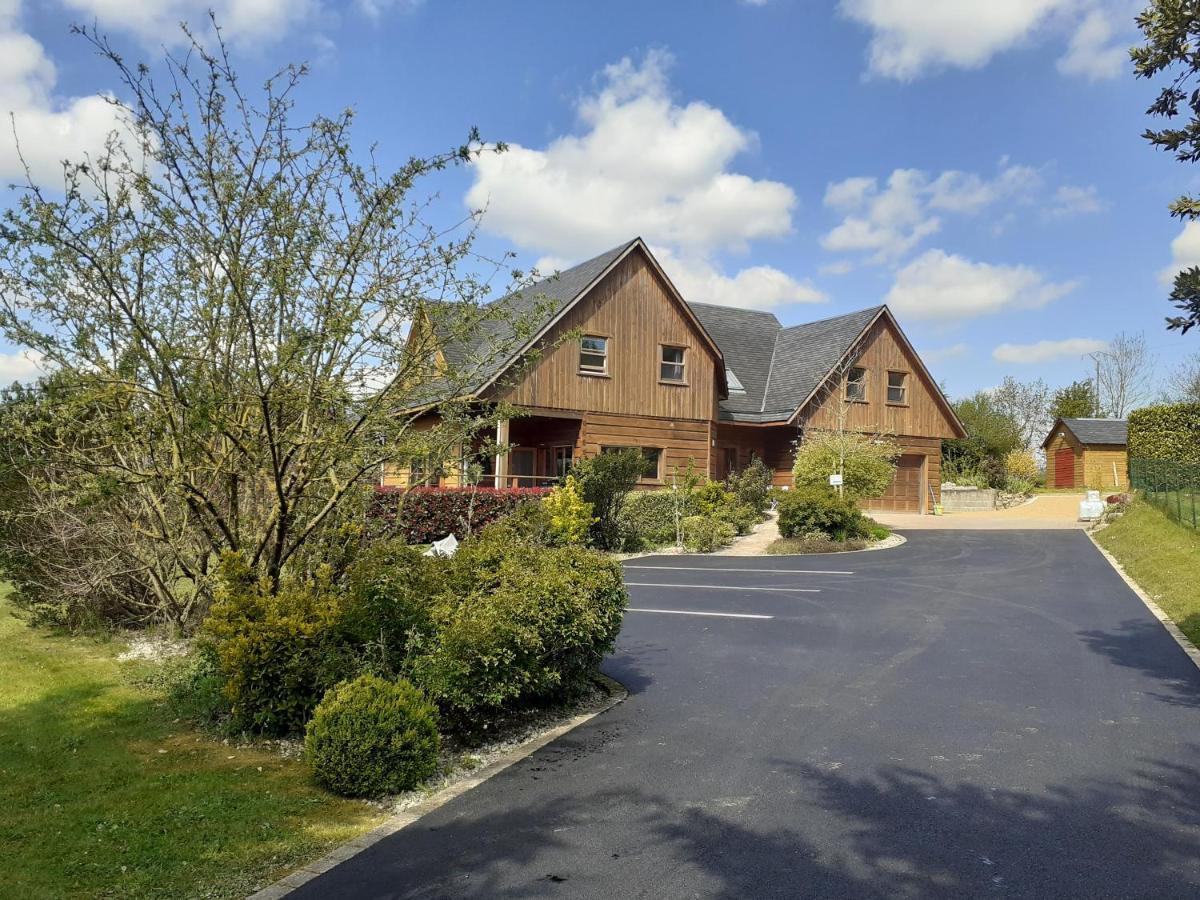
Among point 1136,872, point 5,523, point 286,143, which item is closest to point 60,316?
point 286,143

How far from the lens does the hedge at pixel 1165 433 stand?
104 ft

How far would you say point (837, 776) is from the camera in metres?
5.81

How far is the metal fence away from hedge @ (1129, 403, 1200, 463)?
577 centimetres

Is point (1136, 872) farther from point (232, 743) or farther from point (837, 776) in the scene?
point (232, 743)

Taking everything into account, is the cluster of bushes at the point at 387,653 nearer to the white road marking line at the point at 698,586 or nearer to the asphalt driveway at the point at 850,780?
the asphalt driveway at the point at 850,780

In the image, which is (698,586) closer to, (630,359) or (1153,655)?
(1153,655)

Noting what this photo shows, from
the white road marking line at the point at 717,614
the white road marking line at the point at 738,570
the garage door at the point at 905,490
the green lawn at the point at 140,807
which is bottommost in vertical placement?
the green lawn at the point at 140,807

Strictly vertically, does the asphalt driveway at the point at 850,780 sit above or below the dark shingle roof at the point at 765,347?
below

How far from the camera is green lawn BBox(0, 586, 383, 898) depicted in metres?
4.33

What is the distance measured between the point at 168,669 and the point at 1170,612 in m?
12.5

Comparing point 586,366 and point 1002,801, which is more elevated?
point 586,366

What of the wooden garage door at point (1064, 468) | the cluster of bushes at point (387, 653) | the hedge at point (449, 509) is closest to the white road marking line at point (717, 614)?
the cluster of bushes at point (387, 653)

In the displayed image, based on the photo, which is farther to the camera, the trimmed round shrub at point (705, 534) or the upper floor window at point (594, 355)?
the upper floor window at point (594, 355)

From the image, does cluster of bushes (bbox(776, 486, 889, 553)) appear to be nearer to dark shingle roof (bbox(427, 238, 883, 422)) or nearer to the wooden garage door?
dark shingle roof (bbox(427, 238, 883, 422))
